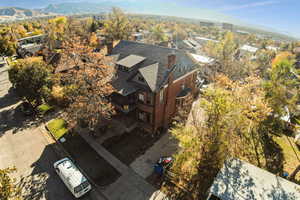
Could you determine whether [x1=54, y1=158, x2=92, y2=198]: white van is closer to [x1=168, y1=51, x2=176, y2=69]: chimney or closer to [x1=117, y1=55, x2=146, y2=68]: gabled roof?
[x1=117, y1=55, x2=146, y2=68]: gabled roof

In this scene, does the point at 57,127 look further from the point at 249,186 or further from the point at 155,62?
the point at 249,186

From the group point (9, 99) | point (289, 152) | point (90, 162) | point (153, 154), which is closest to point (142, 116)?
point (153, 154)

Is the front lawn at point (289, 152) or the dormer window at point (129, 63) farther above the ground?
the dormer window at point (129, 63)

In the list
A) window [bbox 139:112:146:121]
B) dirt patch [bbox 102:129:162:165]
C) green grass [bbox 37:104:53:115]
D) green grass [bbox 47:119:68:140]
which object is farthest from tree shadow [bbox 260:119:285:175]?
green grass [bbox 37:104:53:115]

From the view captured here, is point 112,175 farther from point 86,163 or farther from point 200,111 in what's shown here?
point 200,111

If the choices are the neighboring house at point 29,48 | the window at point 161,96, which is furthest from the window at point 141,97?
the neighboring house at point 29,48

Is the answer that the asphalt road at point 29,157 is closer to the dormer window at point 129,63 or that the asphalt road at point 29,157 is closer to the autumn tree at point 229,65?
the dormer window at point 129,63
